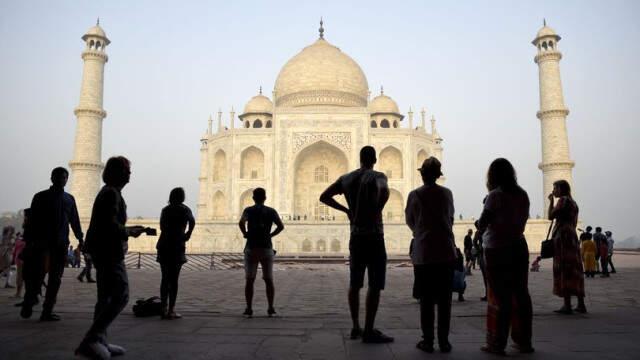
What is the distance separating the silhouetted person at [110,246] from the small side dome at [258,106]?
34494mm

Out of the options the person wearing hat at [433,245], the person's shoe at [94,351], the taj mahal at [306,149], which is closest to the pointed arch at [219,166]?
the taj mahal at [306,149]

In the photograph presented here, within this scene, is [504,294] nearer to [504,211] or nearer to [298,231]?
[504,211]

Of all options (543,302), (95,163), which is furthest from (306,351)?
(95,163)

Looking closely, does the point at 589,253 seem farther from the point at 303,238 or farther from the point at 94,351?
the point at 303,238

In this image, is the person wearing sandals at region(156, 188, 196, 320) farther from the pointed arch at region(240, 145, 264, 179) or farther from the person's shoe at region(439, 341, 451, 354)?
the pointed arch at region(240, 145, 264, 179)

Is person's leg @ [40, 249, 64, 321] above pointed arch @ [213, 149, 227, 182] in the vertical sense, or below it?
below

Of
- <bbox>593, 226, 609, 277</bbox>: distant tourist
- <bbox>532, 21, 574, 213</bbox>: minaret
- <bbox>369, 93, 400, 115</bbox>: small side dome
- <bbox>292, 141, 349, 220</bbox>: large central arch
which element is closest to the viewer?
<bbox>593, 226, 609, 277</bbox>: distant tourist

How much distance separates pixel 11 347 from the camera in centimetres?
321

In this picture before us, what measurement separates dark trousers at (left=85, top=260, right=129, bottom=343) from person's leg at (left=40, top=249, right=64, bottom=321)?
4.93 ft

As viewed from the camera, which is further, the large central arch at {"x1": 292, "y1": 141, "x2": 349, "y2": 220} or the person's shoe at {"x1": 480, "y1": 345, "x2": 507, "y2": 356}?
the large central arch at {"x1": 292, "y1": 141, "x2": 349, "y2": 220}

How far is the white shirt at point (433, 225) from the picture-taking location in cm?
342

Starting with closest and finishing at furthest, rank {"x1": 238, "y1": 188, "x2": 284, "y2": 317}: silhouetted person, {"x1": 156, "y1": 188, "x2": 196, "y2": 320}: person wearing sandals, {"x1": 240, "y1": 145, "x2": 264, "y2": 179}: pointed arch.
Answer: {"x1": 156, "y1": 188, "x2": 196, "y2": 320}: person wearing sandals < {"x1": 238, "y1": 188, "x2": 284, "y2": 317}: silhouetted person < {"x1": 240, "y1": 145, "x2": 264, "y2": 179}: pointed arch

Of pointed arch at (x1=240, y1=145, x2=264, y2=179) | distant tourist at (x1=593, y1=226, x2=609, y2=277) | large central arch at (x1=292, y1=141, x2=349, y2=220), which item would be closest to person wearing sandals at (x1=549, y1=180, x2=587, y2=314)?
distant tourist at (x1=593, y1=226, x2=609, y2=277)

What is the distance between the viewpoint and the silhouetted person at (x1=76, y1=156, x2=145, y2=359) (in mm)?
3145
